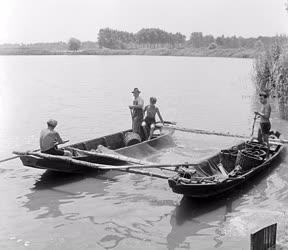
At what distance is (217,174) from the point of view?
12211 mm

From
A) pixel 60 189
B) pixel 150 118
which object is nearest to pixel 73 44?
pixel 150 118

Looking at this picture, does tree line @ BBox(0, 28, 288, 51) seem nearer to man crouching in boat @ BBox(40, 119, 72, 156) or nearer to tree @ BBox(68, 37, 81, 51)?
tree @ BBox(68, 37, 81, 51)

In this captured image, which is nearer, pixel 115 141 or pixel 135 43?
pixel 115 141

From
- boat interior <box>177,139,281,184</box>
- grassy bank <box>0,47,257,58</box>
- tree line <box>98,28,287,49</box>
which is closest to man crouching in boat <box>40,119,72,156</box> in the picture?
boat interior <box>177,139,281,184</box>

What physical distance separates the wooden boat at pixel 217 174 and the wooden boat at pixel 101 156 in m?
2.49

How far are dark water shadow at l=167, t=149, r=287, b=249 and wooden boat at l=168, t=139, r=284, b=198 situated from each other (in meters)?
0.30

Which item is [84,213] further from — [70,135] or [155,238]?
[70,135]

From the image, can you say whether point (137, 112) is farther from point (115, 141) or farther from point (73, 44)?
point (73, 44)

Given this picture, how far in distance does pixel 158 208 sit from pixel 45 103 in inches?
948

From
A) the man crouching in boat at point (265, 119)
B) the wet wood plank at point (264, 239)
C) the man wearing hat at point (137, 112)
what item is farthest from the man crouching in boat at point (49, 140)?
the wet wood plank at point (264, 239)

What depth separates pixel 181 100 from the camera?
35.5 metres

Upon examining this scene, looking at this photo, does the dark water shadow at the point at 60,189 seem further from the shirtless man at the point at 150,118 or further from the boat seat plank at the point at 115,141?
the shirtless man at the point at 150,118

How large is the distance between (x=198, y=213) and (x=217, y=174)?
2.01 metres

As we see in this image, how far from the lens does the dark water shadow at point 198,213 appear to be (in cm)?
940
